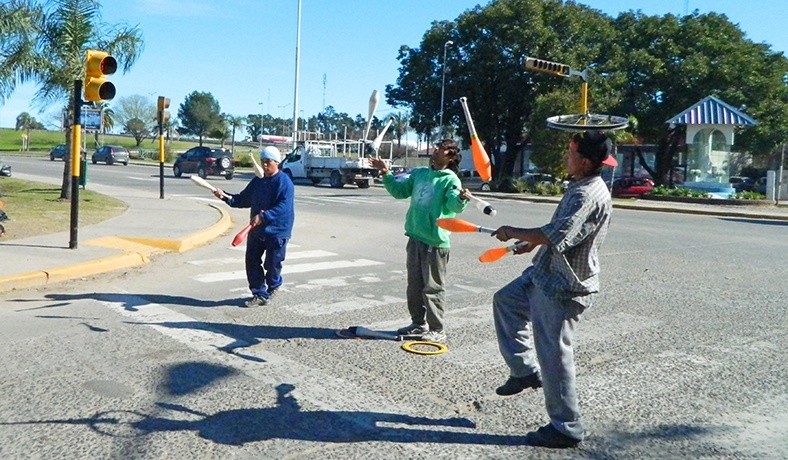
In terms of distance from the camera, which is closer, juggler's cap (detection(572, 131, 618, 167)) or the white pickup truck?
juggler's cap (detection(572, 131, 618, 167))

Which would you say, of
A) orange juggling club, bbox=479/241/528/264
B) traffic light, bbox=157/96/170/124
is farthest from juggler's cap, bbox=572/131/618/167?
traffic light, bbox=157/96/170/124

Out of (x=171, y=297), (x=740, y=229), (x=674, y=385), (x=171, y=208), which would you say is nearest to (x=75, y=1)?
(x=171, y=208)

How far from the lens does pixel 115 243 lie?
11758 millimetres

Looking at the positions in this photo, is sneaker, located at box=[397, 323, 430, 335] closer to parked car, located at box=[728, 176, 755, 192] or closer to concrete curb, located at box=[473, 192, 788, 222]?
concrete curb, located at box=[473, 192, 788, 222]

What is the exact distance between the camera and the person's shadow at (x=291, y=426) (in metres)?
4.52

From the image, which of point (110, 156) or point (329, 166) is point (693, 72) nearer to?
point (329, 166)

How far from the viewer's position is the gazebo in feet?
117

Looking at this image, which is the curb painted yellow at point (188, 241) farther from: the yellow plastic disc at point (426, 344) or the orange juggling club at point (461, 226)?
the orange juggling club at point (461, 226)

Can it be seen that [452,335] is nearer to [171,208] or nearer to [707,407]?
[707,407]

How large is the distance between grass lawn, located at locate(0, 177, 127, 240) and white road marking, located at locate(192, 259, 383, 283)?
13.1ft

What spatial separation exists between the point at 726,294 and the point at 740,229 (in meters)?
11.8

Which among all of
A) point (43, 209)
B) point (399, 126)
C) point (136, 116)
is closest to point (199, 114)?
point (136, 116)

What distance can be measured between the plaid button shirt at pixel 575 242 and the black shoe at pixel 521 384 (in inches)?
27.6

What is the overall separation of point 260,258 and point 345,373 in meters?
2.72
